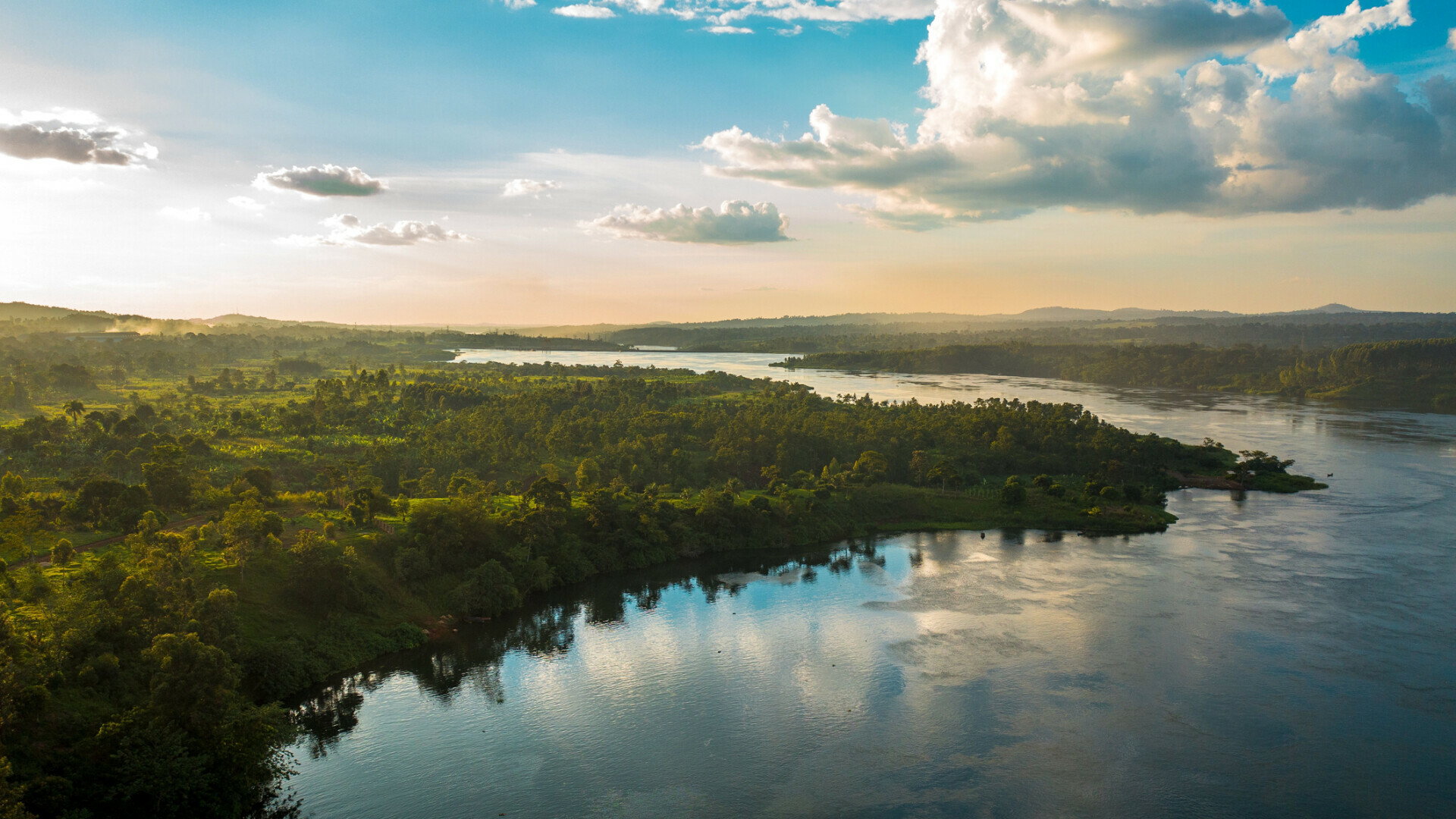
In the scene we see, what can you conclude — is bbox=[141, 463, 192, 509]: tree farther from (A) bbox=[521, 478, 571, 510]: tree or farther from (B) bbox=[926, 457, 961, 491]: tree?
(B) bbox=[926, 457, 961, 491]: tree

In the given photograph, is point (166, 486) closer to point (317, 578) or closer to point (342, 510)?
point (342, 510)

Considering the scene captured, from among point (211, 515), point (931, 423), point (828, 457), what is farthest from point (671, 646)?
point (931, 423)

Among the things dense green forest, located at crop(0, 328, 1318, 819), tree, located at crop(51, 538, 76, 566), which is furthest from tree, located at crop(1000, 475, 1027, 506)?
tree, located at crop(51, 538, 76, 566)

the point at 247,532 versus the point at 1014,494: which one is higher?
the point at 247,532

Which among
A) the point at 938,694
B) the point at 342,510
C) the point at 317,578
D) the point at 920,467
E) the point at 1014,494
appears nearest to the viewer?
the point at 938,694

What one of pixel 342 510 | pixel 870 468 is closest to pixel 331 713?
pixel 342 510

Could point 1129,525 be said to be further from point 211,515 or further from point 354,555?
point 211,515

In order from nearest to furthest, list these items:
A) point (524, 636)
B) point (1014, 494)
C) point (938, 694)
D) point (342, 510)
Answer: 1. point (938, 694)
2. point (524, 636)
3. point (342, 510)
4. point (1014, 494)
